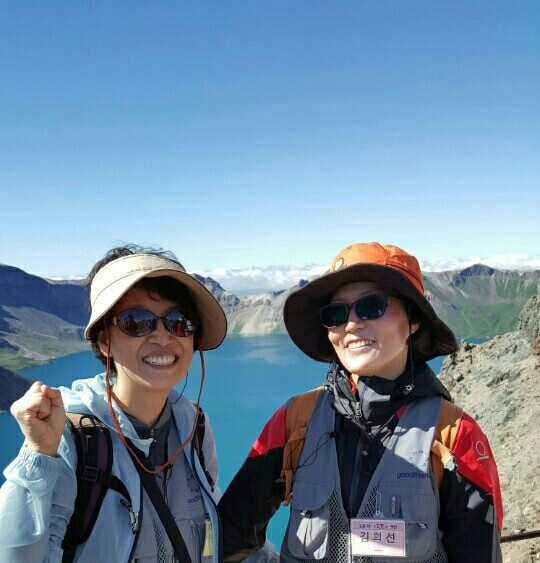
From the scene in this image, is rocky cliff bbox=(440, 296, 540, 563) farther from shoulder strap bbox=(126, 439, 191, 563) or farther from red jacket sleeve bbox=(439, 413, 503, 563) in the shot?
shoulder strap bbox=(126, 439, 191, 563)

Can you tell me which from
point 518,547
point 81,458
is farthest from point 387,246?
point 518,547

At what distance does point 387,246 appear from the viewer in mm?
2773

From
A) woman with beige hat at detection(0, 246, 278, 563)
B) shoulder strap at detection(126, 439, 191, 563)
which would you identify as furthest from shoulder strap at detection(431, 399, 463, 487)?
shoulder strap at detection(126, 439, 191, 563)

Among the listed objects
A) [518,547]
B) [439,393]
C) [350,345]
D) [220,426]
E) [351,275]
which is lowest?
[220,426]

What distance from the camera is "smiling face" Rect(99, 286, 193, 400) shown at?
264 centimetres

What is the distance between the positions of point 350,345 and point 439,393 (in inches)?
19.9

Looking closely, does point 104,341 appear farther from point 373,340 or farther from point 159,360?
point 373,340

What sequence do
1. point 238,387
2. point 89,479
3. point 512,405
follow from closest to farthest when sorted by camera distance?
point 89,479, point 512,405, point 238,387

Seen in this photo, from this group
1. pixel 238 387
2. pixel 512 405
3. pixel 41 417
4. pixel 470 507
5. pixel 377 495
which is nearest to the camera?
pixel 41 417

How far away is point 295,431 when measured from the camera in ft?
9.15

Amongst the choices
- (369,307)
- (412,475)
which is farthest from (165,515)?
(369,307)

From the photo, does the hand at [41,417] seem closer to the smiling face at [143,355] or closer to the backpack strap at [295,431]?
the smiling face at [143,355]

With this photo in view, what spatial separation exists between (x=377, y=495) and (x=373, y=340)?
0.73 m

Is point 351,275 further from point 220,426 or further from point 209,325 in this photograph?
point 220,426
